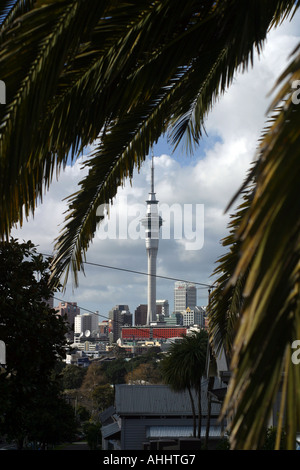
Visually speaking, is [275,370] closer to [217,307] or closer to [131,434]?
[217,307]

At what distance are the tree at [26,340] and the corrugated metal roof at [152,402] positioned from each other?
1888cm

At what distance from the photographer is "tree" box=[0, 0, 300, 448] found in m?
1.70

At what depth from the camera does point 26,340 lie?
389 inches

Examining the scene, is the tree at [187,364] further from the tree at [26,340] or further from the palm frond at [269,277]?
the palm frond at [269,277]

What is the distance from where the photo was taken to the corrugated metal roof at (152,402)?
2934 centimetres

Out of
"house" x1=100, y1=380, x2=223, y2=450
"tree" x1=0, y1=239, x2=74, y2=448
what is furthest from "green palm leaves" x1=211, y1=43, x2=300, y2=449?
"house" x1=100, y1=380, x2=223, y2=450

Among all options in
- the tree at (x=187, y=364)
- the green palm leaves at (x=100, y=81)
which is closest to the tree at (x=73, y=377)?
the tree at (x=187, y=364)

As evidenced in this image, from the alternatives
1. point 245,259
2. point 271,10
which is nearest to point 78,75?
point 271,10

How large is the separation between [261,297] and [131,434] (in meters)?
29.1

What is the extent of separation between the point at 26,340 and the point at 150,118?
579 cm

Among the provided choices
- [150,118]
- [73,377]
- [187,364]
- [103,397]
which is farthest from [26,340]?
[73,377]

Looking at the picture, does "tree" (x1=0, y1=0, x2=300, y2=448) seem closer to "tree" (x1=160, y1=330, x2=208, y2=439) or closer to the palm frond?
the palm frond

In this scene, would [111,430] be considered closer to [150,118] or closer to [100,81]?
[150,118]
